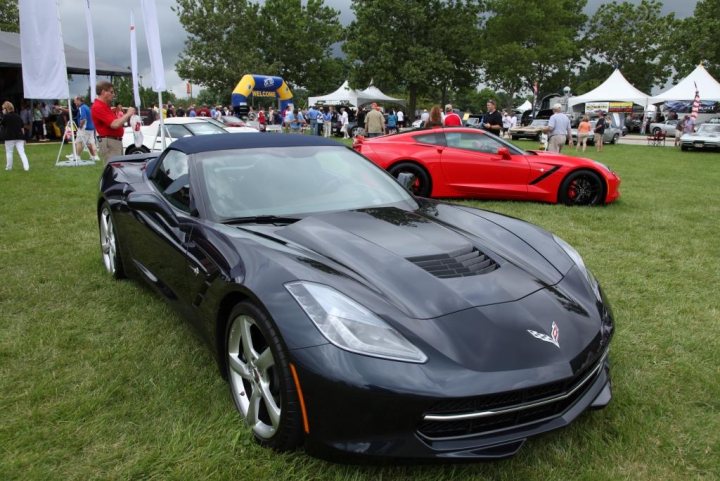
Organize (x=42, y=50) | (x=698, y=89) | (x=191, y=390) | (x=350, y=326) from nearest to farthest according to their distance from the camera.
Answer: (x=350, y=326), (x=191, y=390), (x=42, y=50), (x=698, y=89)

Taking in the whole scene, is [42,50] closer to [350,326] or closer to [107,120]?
[107,120]

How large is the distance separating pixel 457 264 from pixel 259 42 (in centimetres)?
5686

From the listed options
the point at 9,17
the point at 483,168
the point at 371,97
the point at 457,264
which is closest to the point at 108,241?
the point at 457,264

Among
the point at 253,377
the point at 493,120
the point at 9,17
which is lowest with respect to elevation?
the point at 253,377

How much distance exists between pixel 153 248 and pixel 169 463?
1.57m

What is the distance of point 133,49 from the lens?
1664 centimetres

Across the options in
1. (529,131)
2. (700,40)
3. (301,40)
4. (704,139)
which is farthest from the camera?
(301,40)

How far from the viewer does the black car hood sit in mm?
2234

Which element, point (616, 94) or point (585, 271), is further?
point (616, 94)

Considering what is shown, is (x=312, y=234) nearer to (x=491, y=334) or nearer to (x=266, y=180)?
(x=266, y=180)

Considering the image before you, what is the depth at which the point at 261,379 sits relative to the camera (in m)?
2.29

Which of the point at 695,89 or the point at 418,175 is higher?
the point at 695,89

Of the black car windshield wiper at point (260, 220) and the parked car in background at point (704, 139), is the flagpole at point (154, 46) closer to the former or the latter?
the black car windshield wiper at point (260, 220)

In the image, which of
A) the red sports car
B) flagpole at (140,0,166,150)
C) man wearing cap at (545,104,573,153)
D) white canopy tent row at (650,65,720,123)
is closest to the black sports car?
the red sports car
